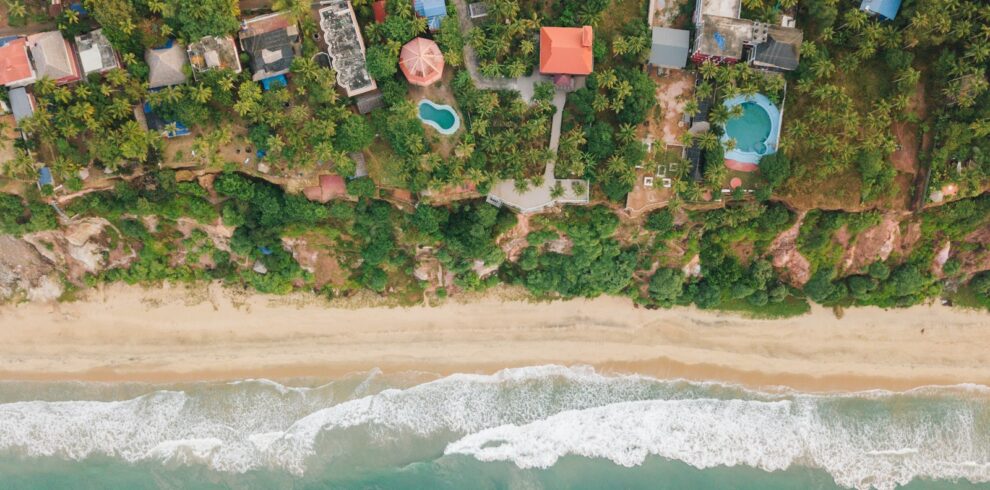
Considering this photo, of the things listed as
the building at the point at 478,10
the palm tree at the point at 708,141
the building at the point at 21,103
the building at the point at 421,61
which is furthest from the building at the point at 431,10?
the building at the point at 21,103

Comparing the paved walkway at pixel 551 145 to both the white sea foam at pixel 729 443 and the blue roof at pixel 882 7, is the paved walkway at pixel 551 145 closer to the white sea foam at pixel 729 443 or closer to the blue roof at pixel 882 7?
the white sea foam at pixel 729 443

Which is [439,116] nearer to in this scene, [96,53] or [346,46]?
[346,46]

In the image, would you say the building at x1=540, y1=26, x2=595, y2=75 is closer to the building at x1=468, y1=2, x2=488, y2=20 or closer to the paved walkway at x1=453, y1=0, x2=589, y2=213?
the paved walkway at x1=453, y1=0, x2=589, y2=213

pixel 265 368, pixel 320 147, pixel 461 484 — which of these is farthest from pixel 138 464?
pixel 320 147

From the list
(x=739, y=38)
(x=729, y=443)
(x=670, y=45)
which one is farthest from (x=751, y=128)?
(x=729, y=443)

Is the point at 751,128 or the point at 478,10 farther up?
the point at 478,10
